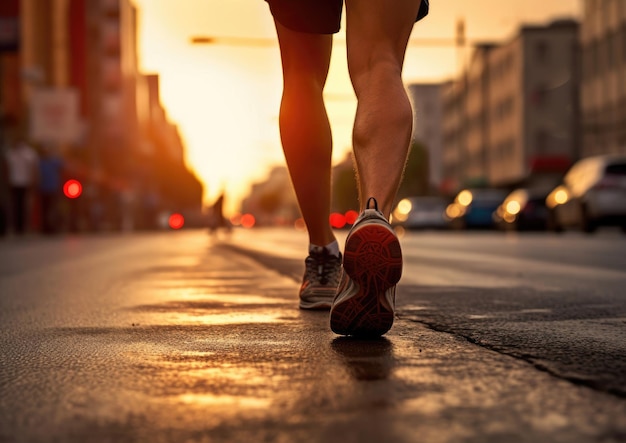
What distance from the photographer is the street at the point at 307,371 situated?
6.47 feet

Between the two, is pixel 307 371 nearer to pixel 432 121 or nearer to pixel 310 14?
pixel 310 14

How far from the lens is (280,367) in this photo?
2.69 m

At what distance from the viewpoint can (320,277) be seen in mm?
4324

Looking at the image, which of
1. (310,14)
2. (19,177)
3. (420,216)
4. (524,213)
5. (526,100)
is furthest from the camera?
(526,100)

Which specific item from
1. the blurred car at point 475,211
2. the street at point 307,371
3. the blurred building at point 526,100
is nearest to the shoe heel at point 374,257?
the street at point 307,371

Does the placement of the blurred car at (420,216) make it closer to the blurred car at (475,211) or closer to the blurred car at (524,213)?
the blurred car at (475,211)

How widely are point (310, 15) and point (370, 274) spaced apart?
1184 mm

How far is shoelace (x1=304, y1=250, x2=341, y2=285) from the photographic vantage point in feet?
14.1

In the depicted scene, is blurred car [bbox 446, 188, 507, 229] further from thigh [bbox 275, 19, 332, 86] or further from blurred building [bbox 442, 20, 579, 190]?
blurred building [bbox 442, 20, 579, 190]

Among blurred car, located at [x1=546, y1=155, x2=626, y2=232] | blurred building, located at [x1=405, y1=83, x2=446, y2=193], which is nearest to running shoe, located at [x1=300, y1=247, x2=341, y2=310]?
blurred car, located at [x1=546, y1=155, x2=626, y2=232]

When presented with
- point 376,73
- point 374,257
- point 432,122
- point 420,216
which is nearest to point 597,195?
point 420,216

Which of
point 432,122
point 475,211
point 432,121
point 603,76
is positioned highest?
point 432,121

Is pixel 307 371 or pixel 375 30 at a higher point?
pixel 375 30

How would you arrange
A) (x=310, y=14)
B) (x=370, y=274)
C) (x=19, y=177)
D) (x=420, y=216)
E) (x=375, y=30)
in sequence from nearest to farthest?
(x=370, y=274), (x=375, y=30), (x=310, y=14), (x=19, y=177), (x=420, y=216)
